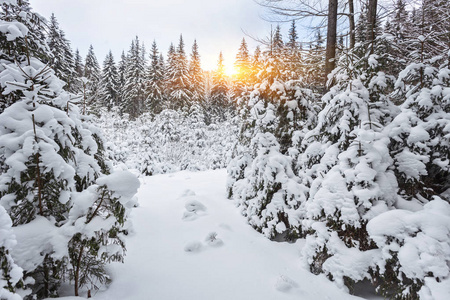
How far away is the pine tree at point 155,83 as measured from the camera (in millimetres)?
31766

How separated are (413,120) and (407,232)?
1.66 m

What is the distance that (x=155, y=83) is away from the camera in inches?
1262

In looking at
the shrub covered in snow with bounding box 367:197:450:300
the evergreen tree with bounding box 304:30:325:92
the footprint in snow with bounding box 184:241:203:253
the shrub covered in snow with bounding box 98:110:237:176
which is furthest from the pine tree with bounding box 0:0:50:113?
the shrub covered in snow with bounding box 98:110:237:176

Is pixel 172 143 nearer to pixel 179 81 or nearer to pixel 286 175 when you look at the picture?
pixel 286 175

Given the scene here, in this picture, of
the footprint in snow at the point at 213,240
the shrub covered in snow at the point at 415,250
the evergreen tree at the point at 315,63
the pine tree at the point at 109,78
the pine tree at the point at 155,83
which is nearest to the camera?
the shrub covered in snow at the point at 415,250

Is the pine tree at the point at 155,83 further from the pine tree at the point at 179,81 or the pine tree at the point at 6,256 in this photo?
the pine tree at the point at 6,256

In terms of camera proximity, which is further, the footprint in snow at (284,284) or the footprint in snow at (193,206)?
the footprint in snow at (193,206)

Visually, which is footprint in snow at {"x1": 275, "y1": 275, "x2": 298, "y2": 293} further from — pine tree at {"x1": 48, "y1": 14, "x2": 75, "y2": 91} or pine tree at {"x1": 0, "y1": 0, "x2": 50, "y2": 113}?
pine tree at {"x1": 48, "y1": 14, "x2": 75, "y2": 91}

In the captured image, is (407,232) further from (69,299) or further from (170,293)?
(69,299)

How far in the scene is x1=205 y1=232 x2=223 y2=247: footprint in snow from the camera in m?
4.04

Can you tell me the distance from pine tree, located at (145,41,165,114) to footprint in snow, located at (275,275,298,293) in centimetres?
3035

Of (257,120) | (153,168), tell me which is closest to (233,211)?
(257,120)

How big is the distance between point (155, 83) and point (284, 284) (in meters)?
33.1

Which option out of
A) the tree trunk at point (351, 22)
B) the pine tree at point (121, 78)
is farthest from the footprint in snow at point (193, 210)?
the pine tree at point (121, 78)
